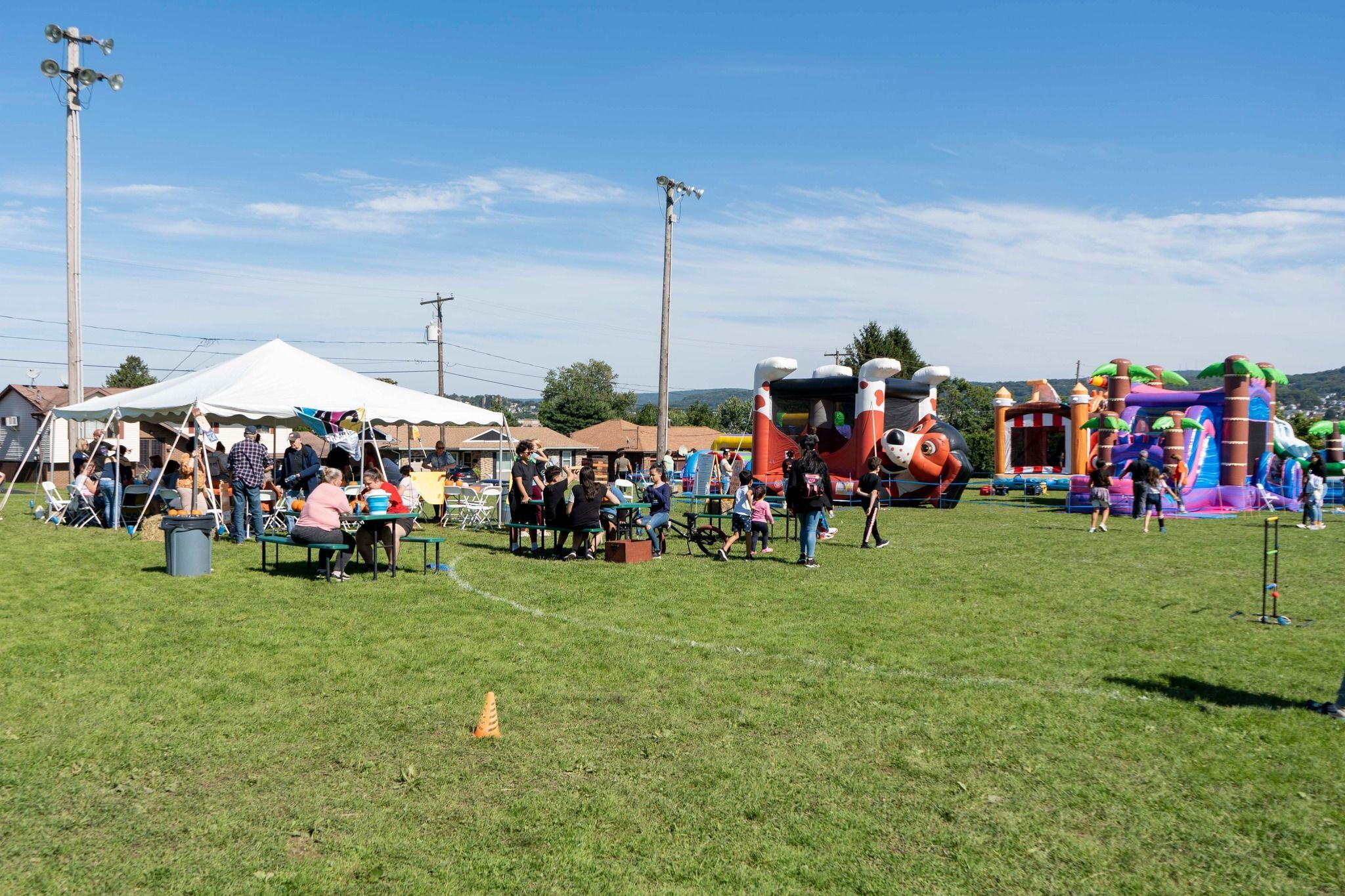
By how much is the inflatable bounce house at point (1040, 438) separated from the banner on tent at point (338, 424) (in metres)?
19.7

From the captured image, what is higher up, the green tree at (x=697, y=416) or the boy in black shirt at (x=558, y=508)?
the green tree at (x=697, y=416)

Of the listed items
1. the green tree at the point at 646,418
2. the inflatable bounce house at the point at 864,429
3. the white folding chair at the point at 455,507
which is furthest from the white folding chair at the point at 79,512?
the green tree at the point at 646,418

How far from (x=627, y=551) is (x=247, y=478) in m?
6.00

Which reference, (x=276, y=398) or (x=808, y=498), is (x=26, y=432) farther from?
(x=808, y=498)

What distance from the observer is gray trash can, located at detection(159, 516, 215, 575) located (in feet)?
36.6

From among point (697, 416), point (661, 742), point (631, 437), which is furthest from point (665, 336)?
point (697, 416)

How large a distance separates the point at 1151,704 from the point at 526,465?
371 inches

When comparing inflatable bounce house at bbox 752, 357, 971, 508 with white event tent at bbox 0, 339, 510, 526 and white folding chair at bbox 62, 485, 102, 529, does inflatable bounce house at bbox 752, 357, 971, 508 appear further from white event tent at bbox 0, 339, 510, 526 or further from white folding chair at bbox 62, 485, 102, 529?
white folding chair at bbox 62, 485, 102, 529

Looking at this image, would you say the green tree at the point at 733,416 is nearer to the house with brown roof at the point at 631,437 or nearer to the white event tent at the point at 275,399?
→ the house with brown roof at the point at 631,437

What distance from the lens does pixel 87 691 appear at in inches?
A: 251

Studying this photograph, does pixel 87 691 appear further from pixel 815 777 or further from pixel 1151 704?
pixel 1151 704

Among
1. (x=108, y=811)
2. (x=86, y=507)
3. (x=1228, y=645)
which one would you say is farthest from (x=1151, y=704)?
(x=86, y=507)

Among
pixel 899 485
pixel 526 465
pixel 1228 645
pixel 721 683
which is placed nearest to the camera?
pixel 721 683

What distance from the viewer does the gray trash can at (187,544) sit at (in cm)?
1116
